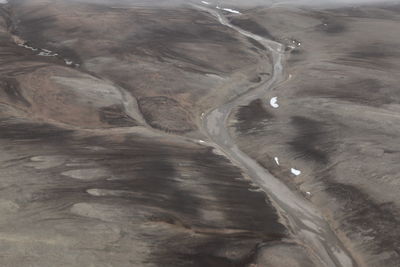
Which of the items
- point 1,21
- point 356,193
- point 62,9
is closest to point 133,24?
point 62,9

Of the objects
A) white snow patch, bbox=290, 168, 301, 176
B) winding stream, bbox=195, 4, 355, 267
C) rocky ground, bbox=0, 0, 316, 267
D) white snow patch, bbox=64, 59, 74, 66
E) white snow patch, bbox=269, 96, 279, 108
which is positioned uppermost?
rocky ground, bbox=0, 0, 316, 267

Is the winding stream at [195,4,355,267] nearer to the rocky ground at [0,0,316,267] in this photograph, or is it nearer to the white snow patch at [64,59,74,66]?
the rocky ground at [0,0,316,267]

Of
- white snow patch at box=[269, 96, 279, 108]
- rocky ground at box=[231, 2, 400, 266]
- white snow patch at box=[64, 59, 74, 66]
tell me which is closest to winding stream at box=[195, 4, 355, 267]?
rocky ground at box=[231, 2, 400, 266]

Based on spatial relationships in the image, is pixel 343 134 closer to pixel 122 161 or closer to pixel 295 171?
pixel 295 171

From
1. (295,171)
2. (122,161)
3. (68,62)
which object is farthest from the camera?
(68,62)

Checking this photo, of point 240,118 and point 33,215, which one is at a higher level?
point 33,215

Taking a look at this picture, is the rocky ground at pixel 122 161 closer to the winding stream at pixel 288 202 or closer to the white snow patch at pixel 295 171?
the winding stream at pixel 288 202

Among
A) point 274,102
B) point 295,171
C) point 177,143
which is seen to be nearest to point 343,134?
point 295,171

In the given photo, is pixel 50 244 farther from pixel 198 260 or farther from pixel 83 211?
pixel 198 260
